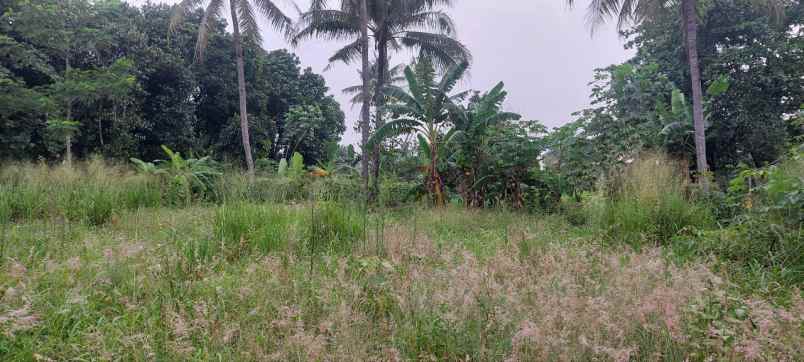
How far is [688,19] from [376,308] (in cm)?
982

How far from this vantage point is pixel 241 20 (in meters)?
14.1

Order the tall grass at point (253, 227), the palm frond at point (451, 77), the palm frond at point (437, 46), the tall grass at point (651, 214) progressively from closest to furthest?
the tall grass at point (253, 227) < the tall grass at point (651, 214) < the palm frond at point (451, 77) < the palm frond at point (437, 46)

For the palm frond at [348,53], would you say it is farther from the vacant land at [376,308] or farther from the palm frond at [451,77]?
the vacant land at [376,308]

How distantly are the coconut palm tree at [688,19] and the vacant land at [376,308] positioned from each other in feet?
23.3

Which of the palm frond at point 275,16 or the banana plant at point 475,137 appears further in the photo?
the palm frond at point 275,16

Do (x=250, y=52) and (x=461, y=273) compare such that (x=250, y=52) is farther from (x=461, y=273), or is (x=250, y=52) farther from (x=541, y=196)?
(x=461, y=273)

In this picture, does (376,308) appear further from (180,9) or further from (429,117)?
(180,9)

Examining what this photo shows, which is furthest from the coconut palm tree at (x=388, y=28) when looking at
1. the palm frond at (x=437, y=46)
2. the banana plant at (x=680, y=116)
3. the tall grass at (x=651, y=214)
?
the tall grass at (x=651, y=214)

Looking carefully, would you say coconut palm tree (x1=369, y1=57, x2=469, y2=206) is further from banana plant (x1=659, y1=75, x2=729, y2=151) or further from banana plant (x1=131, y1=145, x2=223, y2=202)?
banana plant (x1=659, y1=75, x2=729, y2=151)

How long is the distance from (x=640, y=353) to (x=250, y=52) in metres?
22.2

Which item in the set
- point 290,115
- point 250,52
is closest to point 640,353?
point 290,115

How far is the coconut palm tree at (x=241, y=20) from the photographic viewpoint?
1366 centimetres

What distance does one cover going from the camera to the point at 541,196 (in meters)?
9.10

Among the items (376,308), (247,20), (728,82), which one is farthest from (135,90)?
(728,82)
